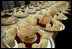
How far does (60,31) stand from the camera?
68 cm

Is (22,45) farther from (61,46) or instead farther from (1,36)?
(61,46)

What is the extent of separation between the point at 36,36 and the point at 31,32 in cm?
5

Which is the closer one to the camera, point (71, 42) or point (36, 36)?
point (36, 36)

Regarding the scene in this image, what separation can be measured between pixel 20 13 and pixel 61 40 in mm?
659

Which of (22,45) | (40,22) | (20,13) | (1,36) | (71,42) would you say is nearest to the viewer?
(22,45)

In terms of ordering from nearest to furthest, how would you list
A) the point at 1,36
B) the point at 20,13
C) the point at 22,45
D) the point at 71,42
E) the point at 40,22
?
the point at 22,45 → the point at 1,36 → the point at 71,42 → the point at 40,22 → the point at 20,13

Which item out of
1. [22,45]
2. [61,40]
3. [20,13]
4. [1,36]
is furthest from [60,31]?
[20,13]

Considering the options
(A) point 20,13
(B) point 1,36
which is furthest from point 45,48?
(A) point 20,13

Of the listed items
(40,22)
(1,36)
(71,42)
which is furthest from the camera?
(40,22)

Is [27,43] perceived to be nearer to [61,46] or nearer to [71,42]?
[61,46]

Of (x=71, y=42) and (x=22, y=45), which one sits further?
(x=71, y=42)

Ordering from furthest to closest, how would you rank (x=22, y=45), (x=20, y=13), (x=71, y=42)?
(x=20, y=13) < (x=71, y=42) < (x=22, y=45)

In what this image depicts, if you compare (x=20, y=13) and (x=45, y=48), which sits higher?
(x=20, y=13)

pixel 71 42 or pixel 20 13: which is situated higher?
pixel 20 13
